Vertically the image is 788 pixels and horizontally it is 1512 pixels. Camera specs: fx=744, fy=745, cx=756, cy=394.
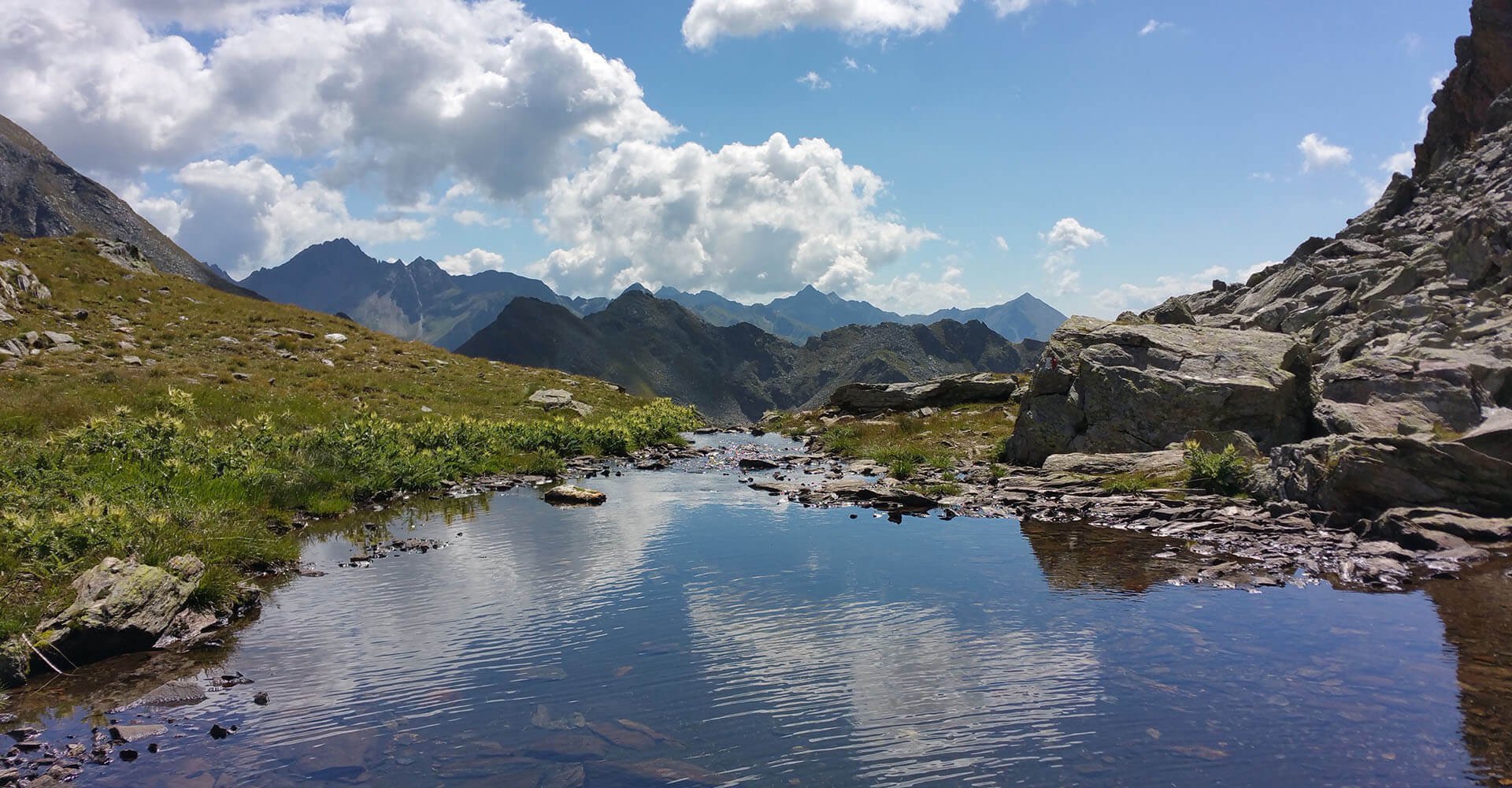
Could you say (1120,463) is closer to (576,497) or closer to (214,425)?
(576,497)

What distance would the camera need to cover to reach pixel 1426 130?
140m

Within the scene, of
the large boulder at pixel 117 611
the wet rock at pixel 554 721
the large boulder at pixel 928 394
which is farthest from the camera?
the large boulder at pixel 928 394

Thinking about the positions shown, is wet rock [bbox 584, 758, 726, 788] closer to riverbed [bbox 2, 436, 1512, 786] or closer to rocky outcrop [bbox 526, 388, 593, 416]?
riverbed [bbox 2, 436, 1512, 786]

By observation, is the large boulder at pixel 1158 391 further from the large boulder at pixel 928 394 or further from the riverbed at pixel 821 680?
the large boulder at pixel 928 394

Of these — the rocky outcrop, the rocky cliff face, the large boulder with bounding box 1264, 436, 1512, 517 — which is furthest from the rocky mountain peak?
the rocky outcrop

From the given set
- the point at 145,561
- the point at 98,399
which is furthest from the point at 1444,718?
the point at 98,399

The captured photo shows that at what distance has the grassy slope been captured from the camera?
14.1 meters

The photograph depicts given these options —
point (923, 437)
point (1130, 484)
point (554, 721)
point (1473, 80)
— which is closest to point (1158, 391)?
point (1130, 484)

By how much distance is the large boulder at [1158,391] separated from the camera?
91.0 feet

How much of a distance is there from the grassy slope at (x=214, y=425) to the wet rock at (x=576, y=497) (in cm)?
481

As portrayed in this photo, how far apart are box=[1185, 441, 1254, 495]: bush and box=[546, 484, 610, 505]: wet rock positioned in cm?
1911

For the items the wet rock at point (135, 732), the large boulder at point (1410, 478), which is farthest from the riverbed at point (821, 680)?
the large boulder at point (1410, 478)

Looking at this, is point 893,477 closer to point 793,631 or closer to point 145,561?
point 793,631

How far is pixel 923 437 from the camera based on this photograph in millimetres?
43031
